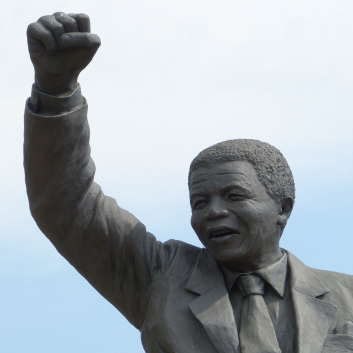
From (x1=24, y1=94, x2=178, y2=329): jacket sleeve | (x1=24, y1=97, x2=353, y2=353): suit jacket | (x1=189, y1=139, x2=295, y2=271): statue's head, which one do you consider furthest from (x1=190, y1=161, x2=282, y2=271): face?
(x1=24, y1=94, x2=178, y2=329): jacket sleeve

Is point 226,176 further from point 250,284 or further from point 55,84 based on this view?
point 55,84

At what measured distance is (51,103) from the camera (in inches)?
345

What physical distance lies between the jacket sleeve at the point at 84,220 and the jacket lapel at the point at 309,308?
86 cm

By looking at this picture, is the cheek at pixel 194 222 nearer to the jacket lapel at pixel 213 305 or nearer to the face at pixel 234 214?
the face at pixel 234 214

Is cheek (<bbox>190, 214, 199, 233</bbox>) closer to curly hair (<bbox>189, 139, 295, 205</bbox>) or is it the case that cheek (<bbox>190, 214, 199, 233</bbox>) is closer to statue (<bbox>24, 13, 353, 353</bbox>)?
statue (<bbox>24, 13, 353, 353</bbox>)

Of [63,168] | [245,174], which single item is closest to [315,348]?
[245,174]

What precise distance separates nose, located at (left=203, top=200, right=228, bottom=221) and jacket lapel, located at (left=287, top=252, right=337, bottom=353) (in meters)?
0.69

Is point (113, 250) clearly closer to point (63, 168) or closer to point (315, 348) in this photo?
point (63, 168)

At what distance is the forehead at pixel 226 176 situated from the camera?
360 inches

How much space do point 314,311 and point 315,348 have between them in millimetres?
314

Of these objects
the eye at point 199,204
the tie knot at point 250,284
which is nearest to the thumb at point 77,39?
the eye at point 199,204

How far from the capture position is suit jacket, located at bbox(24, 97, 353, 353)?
884 centimetres

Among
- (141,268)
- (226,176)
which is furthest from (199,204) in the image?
(141,268)

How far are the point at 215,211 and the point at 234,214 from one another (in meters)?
0.13
